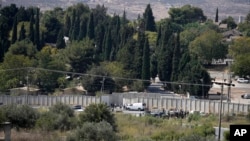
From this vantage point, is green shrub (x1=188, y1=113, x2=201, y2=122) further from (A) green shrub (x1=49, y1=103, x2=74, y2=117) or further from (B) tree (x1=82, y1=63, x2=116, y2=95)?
(B) tree (x1=82, y1=63, x2=116, y2=95)

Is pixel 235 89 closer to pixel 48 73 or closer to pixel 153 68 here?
pixel 153 68

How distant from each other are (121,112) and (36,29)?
1627cm

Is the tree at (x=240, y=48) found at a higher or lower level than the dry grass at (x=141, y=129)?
higher

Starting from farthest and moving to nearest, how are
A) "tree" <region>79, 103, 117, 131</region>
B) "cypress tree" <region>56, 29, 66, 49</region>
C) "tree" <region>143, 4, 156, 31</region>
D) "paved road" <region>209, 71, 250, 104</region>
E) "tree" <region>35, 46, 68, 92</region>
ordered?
"tree" <region>143, 4, 156, 31</region>
"cypress tree" <region>56, 29, 66, 49</region>
"paved road" <region>209, 71, 250, 104</region>
"tree" <region>35, 46, 68, 92</region>
"tree" <region>79, 103, 117, 131</region>

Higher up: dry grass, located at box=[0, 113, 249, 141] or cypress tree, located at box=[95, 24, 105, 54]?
cypress tree, located at box=[95, 24, 105, 54]

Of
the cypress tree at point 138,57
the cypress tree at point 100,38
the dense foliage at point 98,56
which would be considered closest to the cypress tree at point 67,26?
the dense foliage at point 98,56

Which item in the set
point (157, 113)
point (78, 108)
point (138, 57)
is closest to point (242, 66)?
point (138, 57)

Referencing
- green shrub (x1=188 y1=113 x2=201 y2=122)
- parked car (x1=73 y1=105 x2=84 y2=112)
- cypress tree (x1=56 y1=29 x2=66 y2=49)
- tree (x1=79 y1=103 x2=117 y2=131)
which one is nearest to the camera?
tree (x1=79 y1=103 x2=117 y2=131)

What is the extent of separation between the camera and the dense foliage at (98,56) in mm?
38656

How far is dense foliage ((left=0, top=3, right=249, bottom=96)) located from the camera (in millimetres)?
38656

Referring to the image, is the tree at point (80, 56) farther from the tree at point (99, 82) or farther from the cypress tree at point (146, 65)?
the cypress tree at point (146, 65)

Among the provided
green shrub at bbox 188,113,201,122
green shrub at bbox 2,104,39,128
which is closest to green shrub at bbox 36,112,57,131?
green shrub at bbox 2,104,39,128

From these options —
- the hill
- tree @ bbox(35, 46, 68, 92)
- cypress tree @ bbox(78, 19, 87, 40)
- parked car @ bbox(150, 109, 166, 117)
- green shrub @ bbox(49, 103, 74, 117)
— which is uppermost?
the hill

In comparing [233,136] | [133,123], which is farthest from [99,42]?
[233,136]
